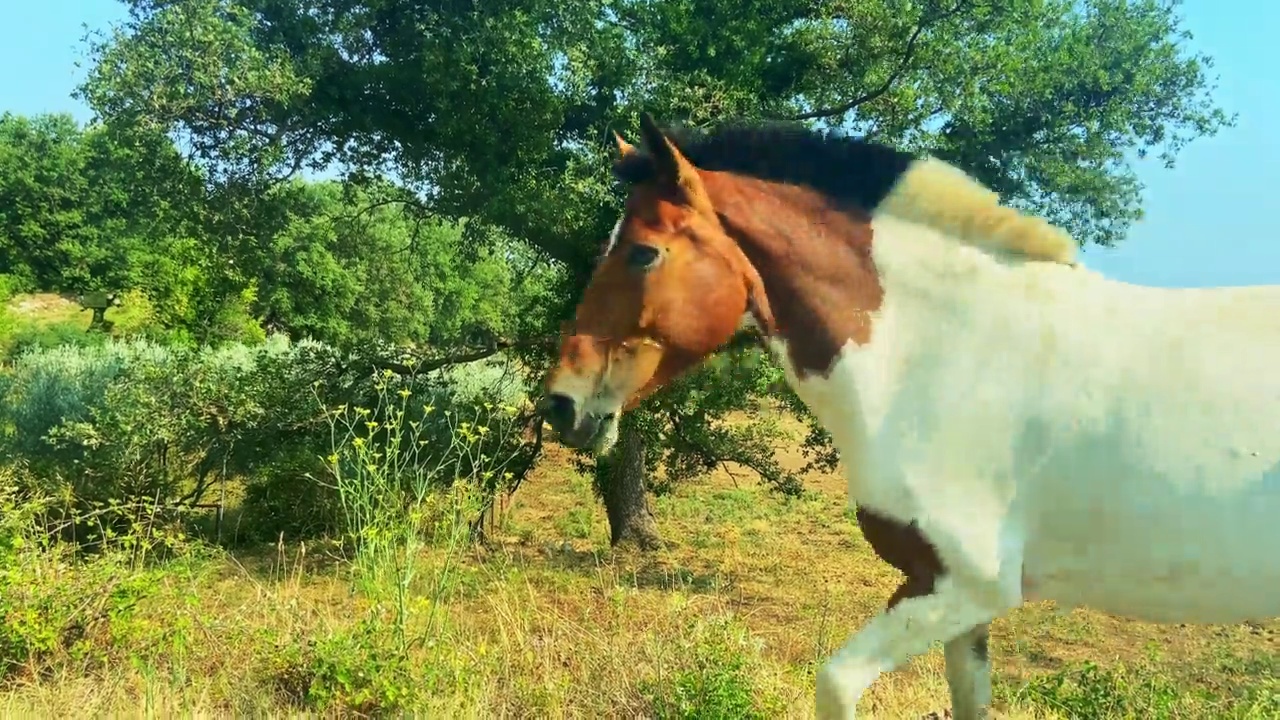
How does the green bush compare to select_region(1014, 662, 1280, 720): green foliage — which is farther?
the green bush

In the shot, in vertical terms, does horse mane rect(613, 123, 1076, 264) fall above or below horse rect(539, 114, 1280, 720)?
above

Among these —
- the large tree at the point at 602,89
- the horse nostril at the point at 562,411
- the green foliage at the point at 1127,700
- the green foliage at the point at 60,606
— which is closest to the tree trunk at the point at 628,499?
the large tree at the point at 602,89

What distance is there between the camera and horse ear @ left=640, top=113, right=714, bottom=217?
2.44 meters

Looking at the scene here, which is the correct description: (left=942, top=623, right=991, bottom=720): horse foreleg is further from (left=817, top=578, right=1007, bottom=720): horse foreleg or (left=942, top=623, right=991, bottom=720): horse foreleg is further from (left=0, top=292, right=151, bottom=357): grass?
(left=0, top=292, right=151, bottom=357): grass

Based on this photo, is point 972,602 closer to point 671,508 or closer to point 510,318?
point 510,318

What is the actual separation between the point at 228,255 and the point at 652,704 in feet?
22.2

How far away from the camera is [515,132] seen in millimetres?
7703

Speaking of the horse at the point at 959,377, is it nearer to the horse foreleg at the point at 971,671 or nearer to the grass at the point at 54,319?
the horse foreleg at the point at 971,671

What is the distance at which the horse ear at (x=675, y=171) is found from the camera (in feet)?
8.00

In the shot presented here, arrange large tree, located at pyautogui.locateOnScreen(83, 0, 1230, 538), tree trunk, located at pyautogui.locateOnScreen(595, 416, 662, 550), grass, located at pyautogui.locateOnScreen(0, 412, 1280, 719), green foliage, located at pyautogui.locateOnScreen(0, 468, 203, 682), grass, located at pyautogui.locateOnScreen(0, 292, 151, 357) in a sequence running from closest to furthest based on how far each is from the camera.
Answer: grass, located at pyautogui.locateOnScreen(0, 412, 1280, 719), green foliage, located at pyautogui.locateOnScreen(0, 468, 203, 682), large tree, located at pyautogui.locateOnScreen(83, 0, 1230, 538), tree trunk, located at pyautogui.locateOnScreen(595, 416, 662, 550), grass, located at pyautogui.locateOnScreen(0, 292, 151, 357)

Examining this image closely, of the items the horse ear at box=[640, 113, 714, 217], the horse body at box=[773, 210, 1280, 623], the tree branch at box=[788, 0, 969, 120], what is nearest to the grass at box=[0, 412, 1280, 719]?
Result: the horse body at box=[773, 210, 1280, 623]

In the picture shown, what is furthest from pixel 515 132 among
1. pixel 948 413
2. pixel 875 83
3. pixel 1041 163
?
pixel 948 413

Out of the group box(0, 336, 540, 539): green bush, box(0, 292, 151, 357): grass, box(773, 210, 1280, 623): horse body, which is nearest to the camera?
box(773, 210, 1280, 623): horse body

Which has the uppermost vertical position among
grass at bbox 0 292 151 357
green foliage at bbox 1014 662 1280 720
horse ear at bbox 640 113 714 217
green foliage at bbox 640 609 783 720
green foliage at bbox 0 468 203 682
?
horse ear at bbox 640 113 714 217
